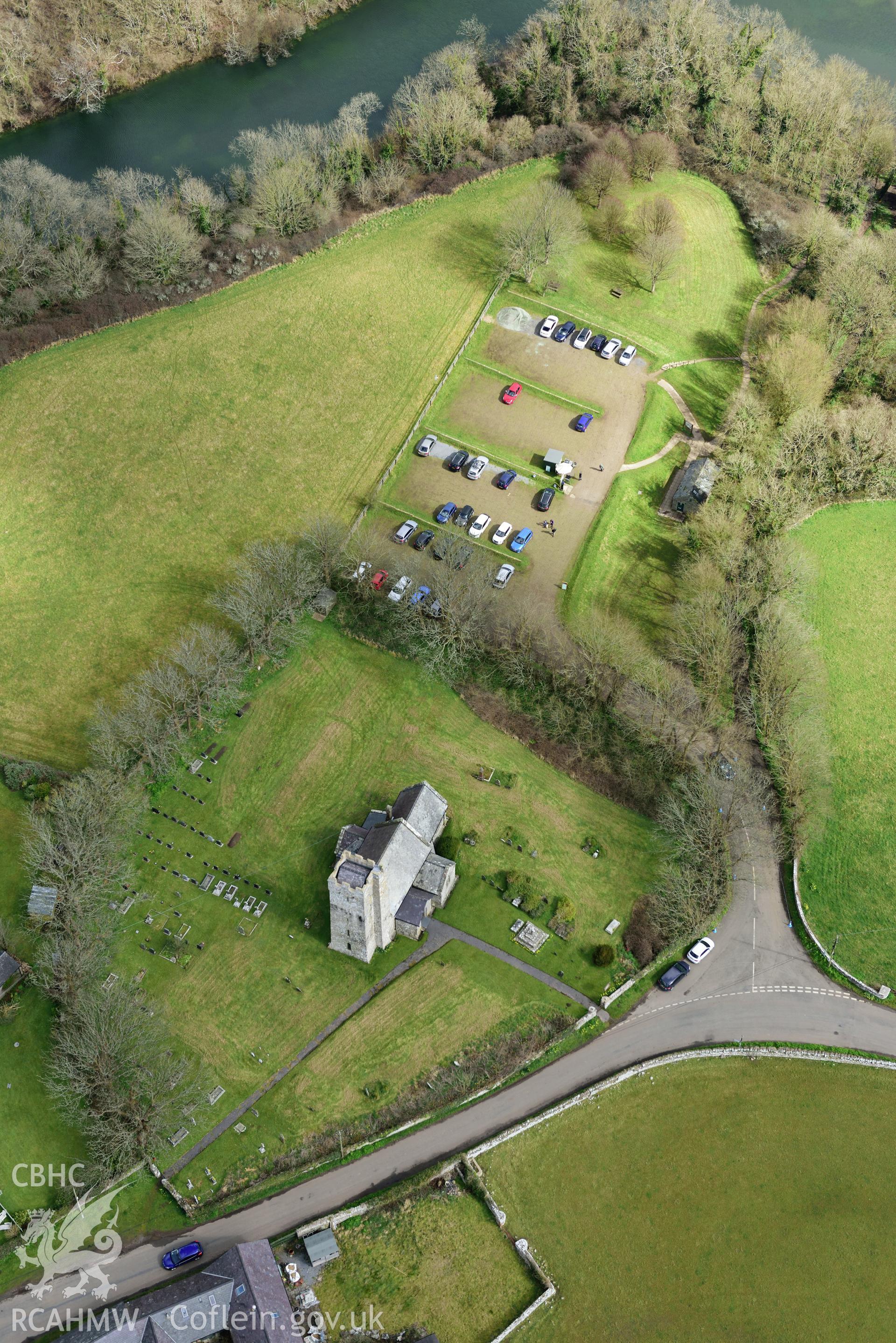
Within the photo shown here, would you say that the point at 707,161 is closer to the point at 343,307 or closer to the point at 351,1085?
the point at 343,307

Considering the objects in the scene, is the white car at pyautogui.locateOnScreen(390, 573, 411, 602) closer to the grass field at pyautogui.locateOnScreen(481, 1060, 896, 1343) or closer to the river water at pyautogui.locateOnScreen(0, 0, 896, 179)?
the grass field at pyautogui.locateOnScreen(481, 1060, 896, 1343)

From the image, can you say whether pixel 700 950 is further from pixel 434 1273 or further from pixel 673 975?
pixel 434 1273

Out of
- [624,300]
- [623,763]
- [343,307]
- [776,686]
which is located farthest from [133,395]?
[776,686]

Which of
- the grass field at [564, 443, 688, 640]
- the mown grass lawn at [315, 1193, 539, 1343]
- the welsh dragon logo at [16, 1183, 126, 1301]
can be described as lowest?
the welsh dragon logo at [16, 1183, 126, 1301]

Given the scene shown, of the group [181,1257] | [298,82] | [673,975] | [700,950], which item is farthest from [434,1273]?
[298,82]

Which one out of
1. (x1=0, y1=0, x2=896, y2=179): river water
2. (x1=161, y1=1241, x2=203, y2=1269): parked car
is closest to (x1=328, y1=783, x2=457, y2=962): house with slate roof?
(x1=161, y1=1241, x2=203, y2=1269): parked car

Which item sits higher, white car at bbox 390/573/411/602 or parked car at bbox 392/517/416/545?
parked car at bbox 392/517/416/545
